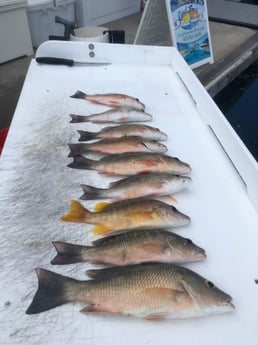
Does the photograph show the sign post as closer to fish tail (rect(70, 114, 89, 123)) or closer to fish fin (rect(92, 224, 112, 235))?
fish tail (rect(70, 114, 89, 123))

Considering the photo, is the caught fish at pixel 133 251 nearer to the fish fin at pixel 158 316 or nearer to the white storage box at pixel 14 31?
the fish fin at pixel 158 316

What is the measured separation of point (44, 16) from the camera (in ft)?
16.8

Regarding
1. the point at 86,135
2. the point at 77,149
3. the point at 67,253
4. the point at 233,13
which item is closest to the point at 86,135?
the point at 86,135

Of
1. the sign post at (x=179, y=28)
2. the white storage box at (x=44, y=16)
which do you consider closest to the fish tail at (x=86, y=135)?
the sign post at (x=179, y=28)

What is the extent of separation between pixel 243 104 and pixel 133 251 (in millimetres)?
5083

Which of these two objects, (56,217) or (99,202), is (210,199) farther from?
(56,217)

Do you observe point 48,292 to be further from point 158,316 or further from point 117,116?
point 117,116

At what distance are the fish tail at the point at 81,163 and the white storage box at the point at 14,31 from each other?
3513 millimetres

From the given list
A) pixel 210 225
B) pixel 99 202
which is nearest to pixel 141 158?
pixel 99 202

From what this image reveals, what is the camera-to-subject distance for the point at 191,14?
181 inches

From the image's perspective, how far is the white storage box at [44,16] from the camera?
16.3 feet

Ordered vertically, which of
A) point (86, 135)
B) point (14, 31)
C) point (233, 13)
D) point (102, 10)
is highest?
point (102, 10)

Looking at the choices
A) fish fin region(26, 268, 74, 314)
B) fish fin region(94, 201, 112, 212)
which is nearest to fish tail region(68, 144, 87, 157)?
fish fin region(94, 201, 112, 212)

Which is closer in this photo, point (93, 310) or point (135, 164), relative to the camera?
point (93, 310)
